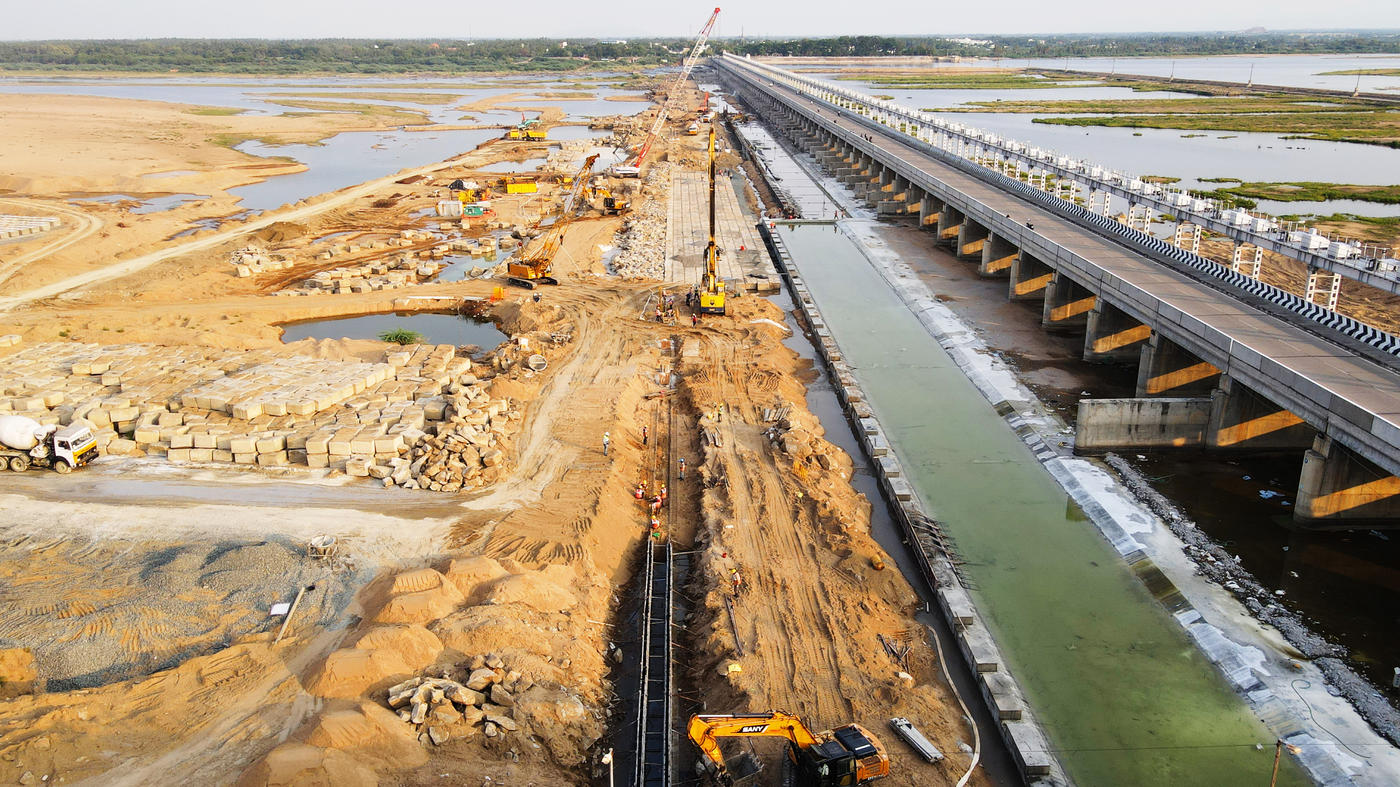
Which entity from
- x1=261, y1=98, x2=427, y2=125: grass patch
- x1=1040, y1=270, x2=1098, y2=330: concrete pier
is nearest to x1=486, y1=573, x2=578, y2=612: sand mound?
x1=1040, y1=270, x2=1098, y2=330: concrete pier

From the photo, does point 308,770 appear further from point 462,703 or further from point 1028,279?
point 1028,279

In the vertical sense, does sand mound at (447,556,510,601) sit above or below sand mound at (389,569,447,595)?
below

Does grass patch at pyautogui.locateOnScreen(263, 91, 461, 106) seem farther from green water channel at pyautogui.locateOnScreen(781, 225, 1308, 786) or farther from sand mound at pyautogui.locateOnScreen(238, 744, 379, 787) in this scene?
sand mound at pyautogui.locateOnScreen(238, 744, 379, 787)

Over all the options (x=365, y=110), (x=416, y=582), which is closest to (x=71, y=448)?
(x=416, y=582)

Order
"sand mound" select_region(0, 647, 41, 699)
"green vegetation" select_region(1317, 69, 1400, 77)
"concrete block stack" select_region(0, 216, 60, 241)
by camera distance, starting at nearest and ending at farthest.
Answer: "sand mound" select_region(0, 647, 41, 699), "concrete block stack" select_region(0, 216, 60, 241), "green vegetation" select_region(1317, 69, 1400, 77)

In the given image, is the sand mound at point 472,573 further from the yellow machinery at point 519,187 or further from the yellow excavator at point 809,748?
the yellow machinery at point 519,187

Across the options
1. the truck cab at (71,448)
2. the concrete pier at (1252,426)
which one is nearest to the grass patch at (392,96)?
the truck cab at (71,448)
